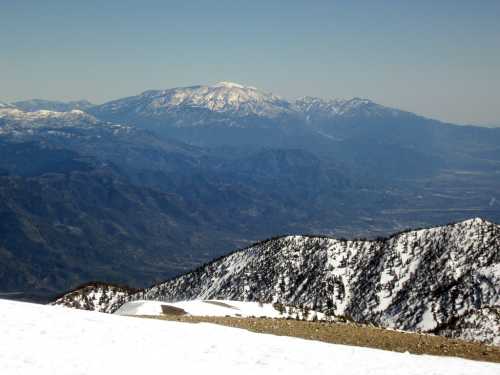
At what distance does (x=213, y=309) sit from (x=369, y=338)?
81.1 feet

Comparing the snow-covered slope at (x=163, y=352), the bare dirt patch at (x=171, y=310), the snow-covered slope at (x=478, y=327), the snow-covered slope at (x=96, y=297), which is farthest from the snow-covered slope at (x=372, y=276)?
the snow-covered slope at (x=163, y=352)

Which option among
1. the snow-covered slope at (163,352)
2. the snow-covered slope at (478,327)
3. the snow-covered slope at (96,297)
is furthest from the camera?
the snow-covered slope at (96,297)

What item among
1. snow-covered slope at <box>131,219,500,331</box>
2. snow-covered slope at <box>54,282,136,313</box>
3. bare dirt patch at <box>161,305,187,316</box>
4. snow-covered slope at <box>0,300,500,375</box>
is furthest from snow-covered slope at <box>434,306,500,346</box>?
snow-covered slope at <box>54,282,136,313</box>

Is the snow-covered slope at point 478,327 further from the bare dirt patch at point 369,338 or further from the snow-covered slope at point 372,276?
the snow-covered slope at point 372,276

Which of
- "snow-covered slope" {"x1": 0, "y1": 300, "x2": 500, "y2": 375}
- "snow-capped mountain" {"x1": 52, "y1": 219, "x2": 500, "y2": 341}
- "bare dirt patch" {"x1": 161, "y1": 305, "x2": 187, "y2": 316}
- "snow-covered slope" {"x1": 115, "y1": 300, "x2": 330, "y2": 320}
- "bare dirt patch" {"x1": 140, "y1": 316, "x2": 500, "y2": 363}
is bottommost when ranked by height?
"snow-capped mountain" {"x1": 52, "y1": 219, "x2": 500, "y2": 341}

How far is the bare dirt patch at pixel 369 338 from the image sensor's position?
1176 inches

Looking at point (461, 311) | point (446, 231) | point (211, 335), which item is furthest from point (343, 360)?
point (446, 231)

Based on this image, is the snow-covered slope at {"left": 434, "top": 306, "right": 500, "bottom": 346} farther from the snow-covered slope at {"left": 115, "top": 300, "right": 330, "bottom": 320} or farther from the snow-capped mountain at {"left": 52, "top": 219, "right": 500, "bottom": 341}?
the snow-capped mountain at {"left": 52, "top": 219, "right": 500, "bottom": 341}

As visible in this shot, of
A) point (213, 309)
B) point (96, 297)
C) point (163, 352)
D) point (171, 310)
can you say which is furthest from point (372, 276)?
point (163, 352)

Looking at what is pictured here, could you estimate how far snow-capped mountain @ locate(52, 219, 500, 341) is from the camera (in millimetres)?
93688

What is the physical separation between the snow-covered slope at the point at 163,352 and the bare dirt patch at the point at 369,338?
2.73 m

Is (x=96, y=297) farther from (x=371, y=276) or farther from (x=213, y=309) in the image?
(x=213, y=309)

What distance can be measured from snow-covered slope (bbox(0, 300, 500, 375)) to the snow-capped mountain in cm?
6536

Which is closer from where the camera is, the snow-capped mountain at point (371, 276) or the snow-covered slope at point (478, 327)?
the snow-covered slope at point (478, 327)
